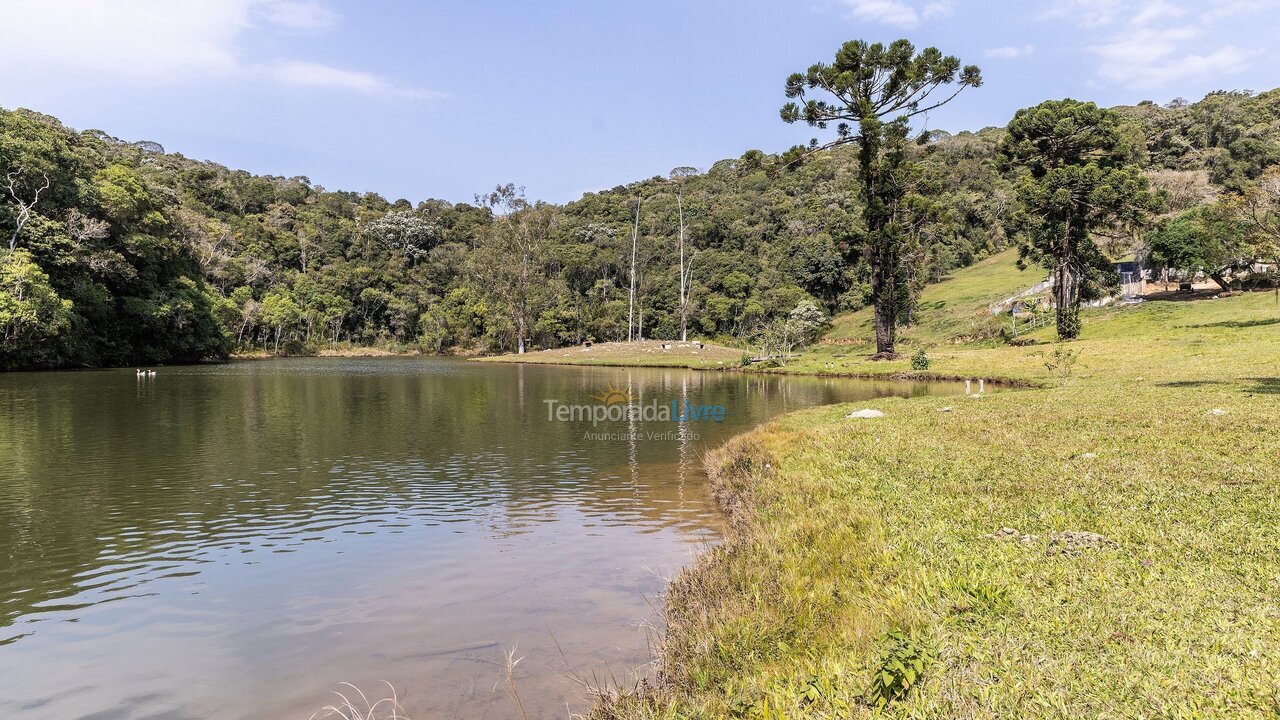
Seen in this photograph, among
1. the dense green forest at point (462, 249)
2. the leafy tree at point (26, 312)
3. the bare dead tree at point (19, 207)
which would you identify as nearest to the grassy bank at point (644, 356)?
the dense green forest at point (462, 249)

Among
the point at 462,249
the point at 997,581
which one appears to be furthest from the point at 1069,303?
the point at 462,249

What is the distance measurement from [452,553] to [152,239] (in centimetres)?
7653

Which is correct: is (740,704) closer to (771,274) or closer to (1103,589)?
(1103,589)

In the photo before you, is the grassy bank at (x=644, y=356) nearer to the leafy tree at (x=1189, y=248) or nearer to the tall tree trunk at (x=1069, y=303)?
the tall tree trunk at (x=1069, y=303)

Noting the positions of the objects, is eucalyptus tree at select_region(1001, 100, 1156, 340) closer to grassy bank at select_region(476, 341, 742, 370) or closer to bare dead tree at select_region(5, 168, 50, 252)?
grassy bank at select_region(476, 341, 742, 370)

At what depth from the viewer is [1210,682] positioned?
14.8ft

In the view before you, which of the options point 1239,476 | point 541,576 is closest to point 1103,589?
point 1239,476

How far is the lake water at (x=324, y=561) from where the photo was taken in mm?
6945

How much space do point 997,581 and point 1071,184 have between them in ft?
173

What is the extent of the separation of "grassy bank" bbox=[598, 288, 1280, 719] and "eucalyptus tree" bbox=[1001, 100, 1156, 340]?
129ft

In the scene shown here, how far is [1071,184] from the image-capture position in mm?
48500

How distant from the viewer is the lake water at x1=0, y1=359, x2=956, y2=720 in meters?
6.95

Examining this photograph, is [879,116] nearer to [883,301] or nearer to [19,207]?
[883,301]

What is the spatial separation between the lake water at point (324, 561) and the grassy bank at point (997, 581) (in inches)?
58.6
